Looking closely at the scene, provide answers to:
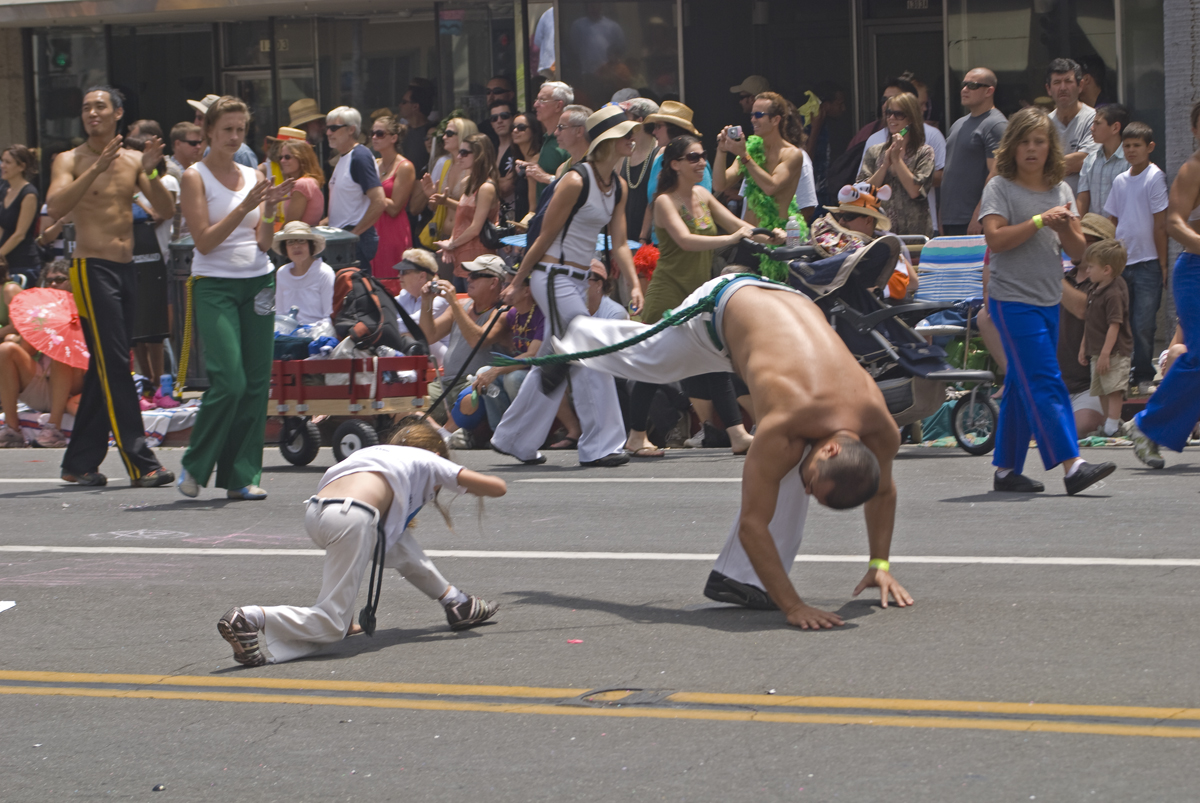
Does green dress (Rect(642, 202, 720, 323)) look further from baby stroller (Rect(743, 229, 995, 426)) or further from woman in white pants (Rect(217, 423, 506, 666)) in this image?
woman in white pants (Rect(217, 423, 506, 666))

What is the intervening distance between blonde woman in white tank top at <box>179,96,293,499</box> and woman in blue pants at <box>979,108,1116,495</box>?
4.06 metres

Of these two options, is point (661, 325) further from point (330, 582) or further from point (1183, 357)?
point (1183, 357)

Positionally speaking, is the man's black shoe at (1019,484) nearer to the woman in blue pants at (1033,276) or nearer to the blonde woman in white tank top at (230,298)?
the woman in blue pants at (1033,276)

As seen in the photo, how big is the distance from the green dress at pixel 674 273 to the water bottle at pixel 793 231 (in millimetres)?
537

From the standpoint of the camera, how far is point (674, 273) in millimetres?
11914

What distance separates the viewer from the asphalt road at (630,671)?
455cm

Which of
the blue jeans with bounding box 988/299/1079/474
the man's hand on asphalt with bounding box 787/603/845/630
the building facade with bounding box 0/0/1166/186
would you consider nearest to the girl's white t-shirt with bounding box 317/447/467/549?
the man's hand on asphalt with bounding box 787/603/845/630

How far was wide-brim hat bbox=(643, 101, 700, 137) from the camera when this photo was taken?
13227 millimetres

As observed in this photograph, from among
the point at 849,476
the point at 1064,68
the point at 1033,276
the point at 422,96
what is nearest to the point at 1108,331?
the point at 1064,68

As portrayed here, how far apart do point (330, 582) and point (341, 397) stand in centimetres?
579

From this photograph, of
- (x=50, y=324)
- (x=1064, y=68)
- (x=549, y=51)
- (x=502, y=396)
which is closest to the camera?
(x=502, y=396)

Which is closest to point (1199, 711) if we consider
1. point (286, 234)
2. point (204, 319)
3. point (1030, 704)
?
point (1030, 704)

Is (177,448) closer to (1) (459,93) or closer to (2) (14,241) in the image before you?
(2) (14,241)

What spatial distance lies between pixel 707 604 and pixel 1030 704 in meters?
1.87
